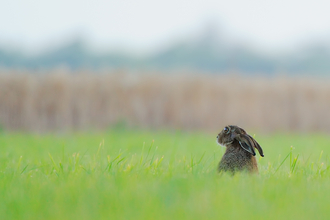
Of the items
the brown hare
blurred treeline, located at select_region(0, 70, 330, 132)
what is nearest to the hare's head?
the brown hare

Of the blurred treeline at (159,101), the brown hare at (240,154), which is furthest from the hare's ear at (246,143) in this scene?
the blurred treeline at (159,101)

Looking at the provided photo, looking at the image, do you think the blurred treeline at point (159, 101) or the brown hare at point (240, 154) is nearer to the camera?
the brown hare at point (240, 154)

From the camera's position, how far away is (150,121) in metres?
14.0

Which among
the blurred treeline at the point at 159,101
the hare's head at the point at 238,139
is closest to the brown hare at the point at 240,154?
the hare's head at the point at 238,139

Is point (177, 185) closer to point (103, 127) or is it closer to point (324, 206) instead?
point (324, 206)

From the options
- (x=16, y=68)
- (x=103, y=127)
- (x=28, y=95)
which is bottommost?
(x=103, y=127)

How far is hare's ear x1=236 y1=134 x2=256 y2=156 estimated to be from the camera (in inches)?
134

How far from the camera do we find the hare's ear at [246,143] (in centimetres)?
339

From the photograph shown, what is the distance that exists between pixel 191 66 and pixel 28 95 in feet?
17.8

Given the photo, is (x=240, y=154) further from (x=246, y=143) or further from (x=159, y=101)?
(x=159, y=101)

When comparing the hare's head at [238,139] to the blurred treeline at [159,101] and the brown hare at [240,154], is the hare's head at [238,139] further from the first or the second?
the blurred treeline at [159,101]

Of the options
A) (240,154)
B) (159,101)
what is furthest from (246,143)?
(159,101)

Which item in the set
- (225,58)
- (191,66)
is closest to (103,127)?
(191,66)

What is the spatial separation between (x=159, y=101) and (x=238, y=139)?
1068cm
